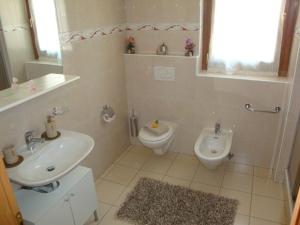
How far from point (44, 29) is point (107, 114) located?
1140mm

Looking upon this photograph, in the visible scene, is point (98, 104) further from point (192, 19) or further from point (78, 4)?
point (192, 19)

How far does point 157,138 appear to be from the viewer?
2.99 meters

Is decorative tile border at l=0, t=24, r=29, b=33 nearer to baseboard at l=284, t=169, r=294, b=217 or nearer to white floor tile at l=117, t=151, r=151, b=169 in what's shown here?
white floor tile at l=117, t=151, r=151, b=169

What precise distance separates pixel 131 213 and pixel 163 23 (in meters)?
2.02

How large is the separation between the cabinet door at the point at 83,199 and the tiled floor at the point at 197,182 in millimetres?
270

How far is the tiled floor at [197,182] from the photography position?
8.30 ft

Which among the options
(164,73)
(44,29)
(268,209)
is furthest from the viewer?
(164,73)

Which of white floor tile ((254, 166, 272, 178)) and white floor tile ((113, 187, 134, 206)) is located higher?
white floor tile ((254, 166, 272, 178))

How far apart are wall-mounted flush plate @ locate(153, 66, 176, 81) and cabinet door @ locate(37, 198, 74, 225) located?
→ 1.75 metres

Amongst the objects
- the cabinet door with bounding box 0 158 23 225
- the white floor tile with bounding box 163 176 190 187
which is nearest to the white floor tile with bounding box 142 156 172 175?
the white floor tile with bounding box 163 176 190 187

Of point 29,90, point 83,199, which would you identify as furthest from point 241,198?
point 29,90

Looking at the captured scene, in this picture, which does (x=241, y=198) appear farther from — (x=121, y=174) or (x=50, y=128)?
(x=50, y=128)

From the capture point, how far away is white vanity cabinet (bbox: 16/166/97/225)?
1819mm

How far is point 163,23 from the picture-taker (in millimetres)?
3016
